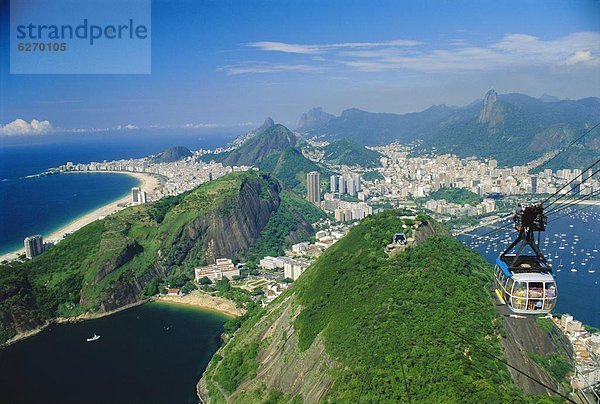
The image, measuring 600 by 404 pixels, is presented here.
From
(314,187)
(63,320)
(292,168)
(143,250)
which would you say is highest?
(292,168)

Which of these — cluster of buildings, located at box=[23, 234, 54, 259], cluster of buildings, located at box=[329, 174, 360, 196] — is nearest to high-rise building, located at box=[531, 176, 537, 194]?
cluster of buildings, located at box=[329, 174, 360, 196]

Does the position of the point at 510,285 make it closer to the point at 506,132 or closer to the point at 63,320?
the point at 63,320

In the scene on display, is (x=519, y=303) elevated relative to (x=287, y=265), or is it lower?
elevated

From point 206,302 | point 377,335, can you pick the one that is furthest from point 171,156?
point 377,335

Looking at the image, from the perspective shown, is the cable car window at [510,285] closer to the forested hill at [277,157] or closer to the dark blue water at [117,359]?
the dark blue water at [117,359]

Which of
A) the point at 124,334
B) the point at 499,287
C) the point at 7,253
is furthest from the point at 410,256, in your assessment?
the point at 7,253

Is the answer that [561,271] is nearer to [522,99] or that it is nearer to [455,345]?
[455,345]

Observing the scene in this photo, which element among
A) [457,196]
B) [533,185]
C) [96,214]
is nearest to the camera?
[96,214]
